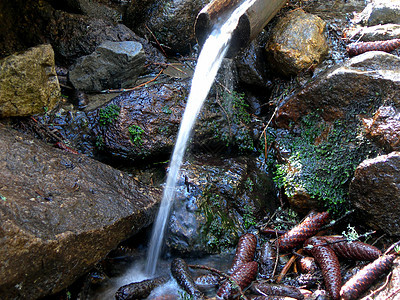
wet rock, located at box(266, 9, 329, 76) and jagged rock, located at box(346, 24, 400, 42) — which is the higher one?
wet rock, located at box(266, 9, 329, 76)

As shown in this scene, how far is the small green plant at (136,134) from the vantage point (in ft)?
14.7

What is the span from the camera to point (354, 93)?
4.27 metres

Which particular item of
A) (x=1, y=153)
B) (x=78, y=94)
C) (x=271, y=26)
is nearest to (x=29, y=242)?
(x=1, y=153)

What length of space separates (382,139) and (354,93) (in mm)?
902

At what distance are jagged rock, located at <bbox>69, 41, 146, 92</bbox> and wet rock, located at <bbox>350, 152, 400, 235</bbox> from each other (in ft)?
12.1

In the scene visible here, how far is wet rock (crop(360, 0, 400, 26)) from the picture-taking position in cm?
530

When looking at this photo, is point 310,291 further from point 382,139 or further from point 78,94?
point 78,94

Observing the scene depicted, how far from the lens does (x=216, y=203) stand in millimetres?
4152

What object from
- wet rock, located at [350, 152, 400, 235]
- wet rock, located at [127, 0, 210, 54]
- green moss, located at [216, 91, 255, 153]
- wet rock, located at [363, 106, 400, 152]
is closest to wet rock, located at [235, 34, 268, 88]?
green moss, located at [216, 91, 255, 153]

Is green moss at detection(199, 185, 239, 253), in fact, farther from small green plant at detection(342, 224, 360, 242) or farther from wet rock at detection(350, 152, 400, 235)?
wet rock at detection(350, 152, 400, 235)

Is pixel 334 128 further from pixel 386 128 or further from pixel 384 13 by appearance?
pixel 384 13

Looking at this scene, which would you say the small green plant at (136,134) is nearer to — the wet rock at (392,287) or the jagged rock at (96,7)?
the jagged rock at (96,7)

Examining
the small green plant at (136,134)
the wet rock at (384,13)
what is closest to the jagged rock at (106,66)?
the small green plant at (136,134)

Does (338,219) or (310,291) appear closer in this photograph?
(310,291)
